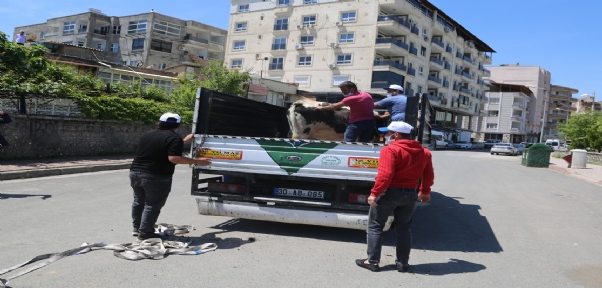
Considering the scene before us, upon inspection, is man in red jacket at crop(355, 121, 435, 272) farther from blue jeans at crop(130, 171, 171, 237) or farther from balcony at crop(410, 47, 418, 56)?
balcony at crop(410, 47, 418, 56)

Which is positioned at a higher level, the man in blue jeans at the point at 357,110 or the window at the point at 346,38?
the window at the point at 346,38

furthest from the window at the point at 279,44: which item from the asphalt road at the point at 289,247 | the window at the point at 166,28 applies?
the asphalt road at the point at 289,247

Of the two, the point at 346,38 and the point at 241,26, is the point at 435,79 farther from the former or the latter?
the point at 241,26

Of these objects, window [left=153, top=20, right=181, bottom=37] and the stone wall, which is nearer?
the stone wall

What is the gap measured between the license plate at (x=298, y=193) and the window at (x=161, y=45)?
2020 inches

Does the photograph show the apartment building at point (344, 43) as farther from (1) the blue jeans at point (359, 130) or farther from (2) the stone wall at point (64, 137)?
(1) the blue jeans at point (359, 130)

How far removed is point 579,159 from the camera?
26359mm

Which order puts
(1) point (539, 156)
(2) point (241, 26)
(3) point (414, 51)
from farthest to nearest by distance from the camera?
(2) point (241, 26)
(3) point (414, 51)
(1) point (539, 156)

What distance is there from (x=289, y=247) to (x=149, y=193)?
1834mm

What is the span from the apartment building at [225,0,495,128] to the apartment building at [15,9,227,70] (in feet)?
12.0

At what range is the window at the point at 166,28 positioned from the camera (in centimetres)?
5416

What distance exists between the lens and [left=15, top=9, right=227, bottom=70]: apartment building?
54.0 meters

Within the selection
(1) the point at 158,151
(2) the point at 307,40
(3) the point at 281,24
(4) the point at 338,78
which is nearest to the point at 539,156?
(4) the point at 338,78

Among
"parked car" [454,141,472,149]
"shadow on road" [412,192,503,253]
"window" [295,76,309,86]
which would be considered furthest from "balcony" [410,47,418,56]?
"shadow on road" [412,192,503,253]
